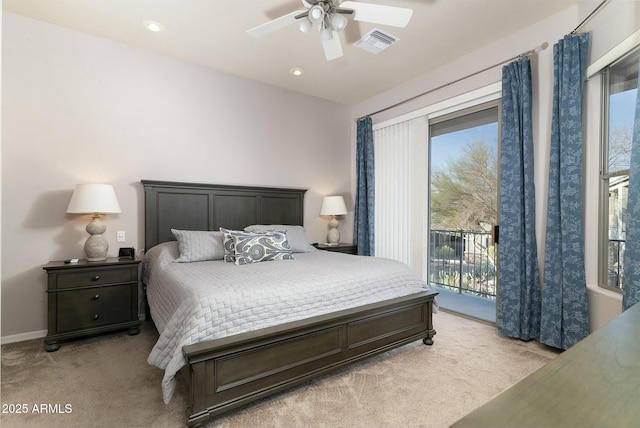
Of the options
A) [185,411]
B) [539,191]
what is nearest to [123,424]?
[185,411]

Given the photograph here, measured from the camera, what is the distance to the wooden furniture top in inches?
18.3

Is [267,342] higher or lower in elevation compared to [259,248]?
lower

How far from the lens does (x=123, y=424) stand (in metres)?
1.77

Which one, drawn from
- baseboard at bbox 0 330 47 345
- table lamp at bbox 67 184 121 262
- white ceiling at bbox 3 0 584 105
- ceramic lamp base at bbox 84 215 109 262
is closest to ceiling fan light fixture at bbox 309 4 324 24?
white ceiling at bbox 3 0 584 105

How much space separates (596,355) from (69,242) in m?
3.89

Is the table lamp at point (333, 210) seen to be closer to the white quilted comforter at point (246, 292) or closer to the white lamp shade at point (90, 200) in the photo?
the white quilted comforter at point (246, 292)

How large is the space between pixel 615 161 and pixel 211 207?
3.86m

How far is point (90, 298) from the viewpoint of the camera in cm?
281

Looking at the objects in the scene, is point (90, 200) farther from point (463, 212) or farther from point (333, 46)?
point (463, 212)

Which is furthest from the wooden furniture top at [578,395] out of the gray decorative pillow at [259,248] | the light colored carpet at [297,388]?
the gray decorative pillow at [259,248]

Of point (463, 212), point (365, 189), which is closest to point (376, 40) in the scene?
point (365, 189)

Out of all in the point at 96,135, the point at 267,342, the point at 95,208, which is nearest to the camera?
the point at 267,342

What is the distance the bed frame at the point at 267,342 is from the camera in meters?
1.73

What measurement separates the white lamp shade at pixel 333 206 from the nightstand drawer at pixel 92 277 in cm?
243
